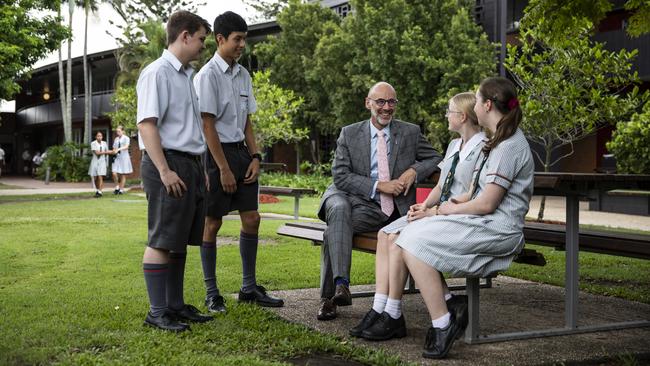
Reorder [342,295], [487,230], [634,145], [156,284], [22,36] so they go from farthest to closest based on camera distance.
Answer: [22,36] < [634,145] < [342,295] < [156,284] < [487,230]

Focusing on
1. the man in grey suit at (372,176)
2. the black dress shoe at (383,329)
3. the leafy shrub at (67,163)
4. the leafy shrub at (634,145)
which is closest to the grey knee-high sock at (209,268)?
the man in grey suit at (372,176)

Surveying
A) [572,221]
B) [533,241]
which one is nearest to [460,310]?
[572,221]

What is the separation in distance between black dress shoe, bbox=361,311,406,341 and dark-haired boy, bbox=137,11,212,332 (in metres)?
1.16

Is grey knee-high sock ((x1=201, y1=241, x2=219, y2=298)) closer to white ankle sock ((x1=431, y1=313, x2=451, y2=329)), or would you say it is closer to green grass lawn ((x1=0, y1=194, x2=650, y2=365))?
green grass lawn ((x1=0, y1=194, x2=650, y2=365))

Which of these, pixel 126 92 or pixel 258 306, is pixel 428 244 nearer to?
pixel 258 306

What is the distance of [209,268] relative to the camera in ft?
19.0

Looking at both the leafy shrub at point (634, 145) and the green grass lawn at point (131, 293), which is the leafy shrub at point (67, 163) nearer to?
the green grass lawn at point (131, 293)

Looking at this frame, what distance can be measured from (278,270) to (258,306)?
2.08 m

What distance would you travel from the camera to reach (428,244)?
450 centimetres

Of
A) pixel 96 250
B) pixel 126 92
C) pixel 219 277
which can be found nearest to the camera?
pixel 219 277

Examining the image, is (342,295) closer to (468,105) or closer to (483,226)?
(483,226)

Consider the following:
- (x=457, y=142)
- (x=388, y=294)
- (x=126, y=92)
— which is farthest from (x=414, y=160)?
(x=126, y=92)

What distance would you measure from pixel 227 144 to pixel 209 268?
2.98ft

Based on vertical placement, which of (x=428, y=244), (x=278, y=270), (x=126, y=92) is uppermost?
(x=126, y=92)
